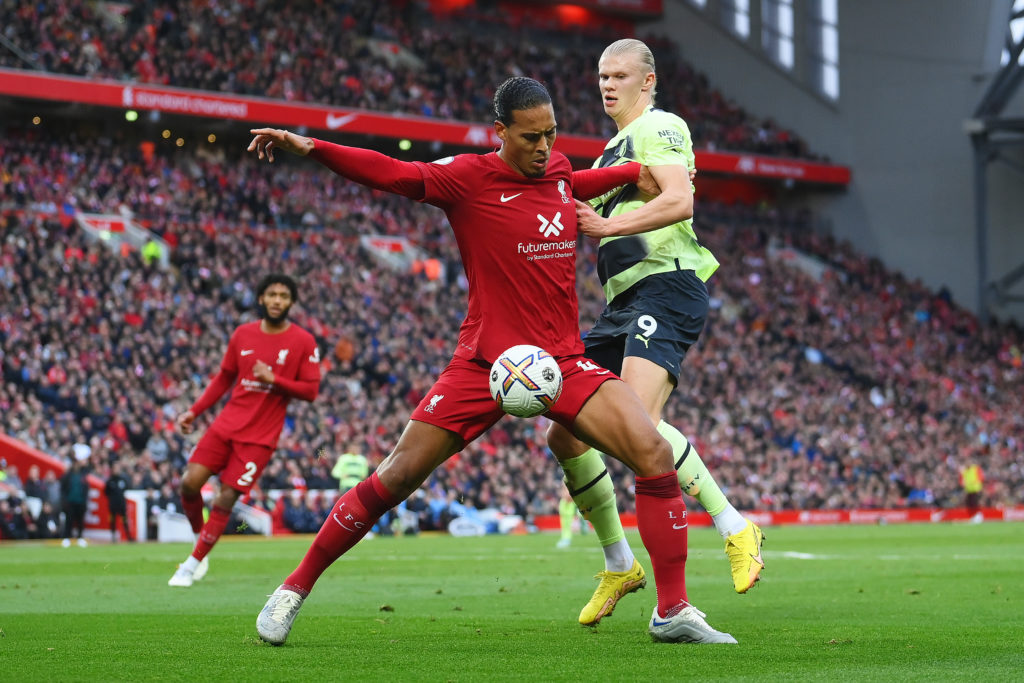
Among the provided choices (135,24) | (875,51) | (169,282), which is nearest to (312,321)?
(169,282)

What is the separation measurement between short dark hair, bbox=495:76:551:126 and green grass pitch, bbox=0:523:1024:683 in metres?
2.43

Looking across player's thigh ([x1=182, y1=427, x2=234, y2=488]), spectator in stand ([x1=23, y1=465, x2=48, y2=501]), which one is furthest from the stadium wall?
player's thigh ([x1=182, y1=427, x2=234, y2=488])

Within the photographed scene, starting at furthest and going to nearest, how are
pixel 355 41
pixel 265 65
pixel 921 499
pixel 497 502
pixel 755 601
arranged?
1. pixel 355 41
2. pixel 265 65
3. pixel 921 499
4. pixel 497 502
5. pixel 755 601

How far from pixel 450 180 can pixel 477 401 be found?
1.03 meters

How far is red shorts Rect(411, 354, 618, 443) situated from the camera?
19.5 ft

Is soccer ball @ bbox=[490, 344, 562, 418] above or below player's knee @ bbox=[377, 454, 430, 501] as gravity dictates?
above

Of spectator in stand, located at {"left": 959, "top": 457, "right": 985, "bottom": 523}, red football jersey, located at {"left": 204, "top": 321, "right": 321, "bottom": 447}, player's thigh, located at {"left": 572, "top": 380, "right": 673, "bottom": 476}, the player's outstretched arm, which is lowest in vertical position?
spectator in stand, located at {"left": 959, "top": 457, "right": 985, "bottom": 523}

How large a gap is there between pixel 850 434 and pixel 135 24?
2378cm

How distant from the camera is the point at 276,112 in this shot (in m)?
37.6

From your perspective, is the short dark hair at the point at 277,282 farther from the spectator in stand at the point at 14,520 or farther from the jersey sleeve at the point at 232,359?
the spectator in stand at the point at 14,520

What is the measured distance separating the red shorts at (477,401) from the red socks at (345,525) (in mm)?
399

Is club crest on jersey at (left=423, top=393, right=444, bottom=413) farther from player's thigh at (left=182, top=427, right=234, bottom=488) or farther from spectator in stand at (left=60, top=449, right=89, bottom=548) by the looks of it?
spectator in stand at (left=60, top=449, right=89, bottom=548)

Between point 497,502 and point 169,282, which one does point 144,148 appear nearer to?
point 169,282

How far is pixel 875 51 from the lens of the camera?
159 feet
